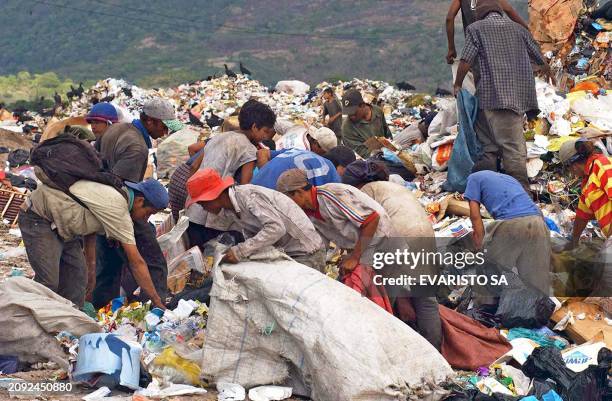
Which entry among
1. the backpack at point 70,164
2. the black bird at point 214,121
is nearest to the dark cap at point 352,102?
the backpack at point 70,164

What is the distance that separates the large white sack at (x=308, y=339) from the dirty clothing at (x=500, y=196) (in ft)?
4.95

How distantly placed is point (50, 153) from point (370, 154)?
464 centimetres

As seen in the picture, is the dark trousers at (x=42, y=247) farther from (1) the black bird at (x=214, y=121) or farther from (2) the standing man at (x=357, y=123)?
(1) the black bird at (x=214, y=121)

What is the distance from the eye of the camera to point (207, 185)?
18.1 feet

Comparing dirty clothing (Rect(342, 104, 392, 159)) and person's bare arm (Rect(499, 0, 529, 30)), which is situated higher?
person's bare arm (Rect(499, 0, 529, 30))

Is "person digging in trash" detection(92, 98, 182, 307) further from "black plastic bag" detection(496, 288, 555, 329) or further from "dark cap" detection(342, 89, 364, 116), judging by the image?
"dark cap" detection(342, 89, 364, 116)

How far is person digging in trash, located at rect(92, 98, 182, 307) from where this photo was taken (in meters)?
6.69

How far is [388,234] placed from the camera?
5.56m

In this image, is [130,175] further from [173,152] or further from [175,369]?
[173,152]

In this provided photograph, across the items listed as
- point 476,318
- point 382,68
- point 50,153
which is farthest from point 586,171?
point 382,68

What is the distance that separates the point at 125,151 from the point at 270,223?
220 cm

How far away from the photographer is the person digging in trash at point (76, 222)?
19.6 ft

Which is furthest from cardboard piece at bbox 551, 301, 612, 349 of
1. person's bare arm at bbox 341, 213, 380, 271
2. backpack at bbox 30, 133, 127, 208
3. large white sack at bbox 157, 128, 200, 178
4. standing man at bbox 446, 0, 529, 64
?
large white sack at bbox 157, 128, 200, 178

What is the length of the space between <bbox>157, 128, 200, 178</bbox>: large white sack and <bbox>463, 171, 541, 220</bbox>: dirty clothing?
6.91 meters
